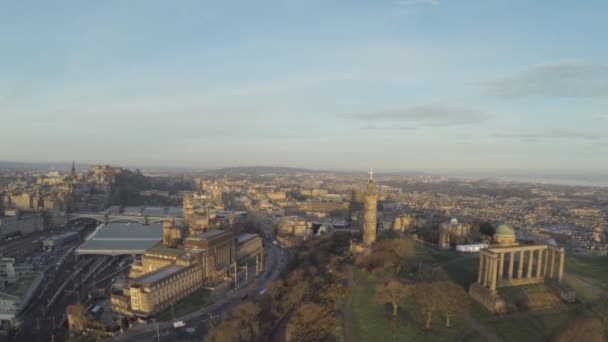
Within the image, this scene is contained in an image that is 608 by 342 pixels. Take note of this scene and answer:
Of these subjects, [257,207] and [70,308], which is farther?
[257,207]

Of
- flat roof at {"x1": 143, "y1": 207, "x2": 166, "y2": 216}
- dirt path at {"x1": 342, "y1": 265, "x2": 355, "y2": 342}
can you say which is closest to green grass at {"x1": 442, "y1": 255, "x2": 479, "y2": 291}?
dirt path at {"x1": 342, "y1": 265, "x2": 355, "y2": 342}

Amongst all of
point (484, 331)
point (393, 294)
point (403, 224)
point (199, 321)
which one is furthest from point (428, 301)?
point (403, 224)

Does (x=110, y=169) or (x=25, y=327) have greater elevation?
(x=110, y=169)

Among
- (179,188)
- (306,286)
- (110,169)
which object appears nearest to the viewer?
(306,286)

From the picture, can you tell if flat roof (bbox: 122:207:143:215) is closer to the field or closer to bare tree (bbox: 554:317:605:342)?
the field

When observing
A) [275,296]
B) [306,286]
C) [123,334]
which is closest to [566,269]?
[306,286]

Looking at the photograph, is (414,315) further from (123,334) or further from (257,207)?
(257,207)
